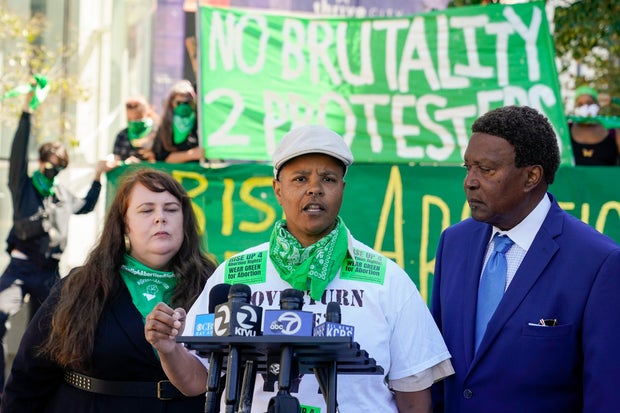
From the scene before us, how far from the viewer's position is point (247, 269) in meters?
3.74

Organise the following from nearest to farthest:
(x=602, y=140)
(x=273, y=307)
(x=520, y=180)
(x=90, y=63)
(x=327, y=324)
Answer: (x=327, y=324)
(x=273, y=307)
(x=520, y=180)
(x=602, y=140)
(x=90, y=63)

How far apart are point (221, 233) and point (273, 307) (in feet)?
14.4

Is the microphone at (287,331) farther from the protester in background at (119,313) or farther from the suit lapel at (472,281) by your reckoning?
the protester in background at (119,313)

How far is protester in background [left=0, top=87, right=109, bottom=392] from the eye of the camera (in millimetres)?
8773

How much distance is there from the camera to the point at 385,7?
15.3 m

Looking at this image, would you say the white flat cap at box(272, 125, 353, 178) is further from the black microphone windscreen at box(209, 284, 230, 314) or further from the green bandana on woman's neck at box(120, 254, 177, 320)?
the green bandana on woman's neck at box(120, 254, 177, 320)

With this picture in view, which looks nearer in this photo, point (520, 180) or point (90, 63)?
point (520, 180)

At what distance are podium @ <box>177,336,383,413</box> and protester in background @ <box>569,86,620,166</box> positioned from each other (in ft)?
20.8

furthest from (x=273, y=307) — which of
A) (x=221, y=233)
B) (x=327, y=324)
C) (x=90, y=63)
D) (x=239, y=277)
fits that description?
(x=90, y=63)

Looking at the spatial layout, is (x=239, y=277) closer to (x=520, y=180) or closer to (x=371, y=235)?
(x=520, y=180)

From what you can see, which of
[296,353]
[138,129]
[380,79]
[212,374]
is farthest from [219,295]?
[138,129]

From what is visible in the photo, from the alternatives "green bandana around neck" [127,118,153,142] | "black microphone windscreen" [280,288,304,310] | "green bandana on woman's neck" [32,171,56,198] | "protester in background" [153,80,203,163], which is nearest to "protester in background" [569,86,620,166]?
"protester in background" [153,80,203,163]

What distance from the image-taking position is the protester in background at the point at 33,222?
28.8 ft

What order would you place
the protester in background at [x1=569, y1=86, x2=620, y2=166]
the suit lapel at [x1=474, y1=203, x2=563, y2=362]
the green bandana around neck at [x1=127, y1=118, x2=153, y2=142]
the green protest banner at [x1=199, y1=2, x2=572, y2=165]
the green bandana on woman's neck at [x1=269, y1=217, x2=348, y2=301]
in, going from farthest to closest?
the green bandana around neck at [x1=127, y1=118, x2=153, y2=142], the protester in background at [x1=569, y1=86, x2=620, y2=166], the green protest banner at [x1=199, y1=2, x2=572, y2=165], the suit lapel at [x1=474, y1=203, x2=563, y2=362], the green bandana on woman's neck at [x1=269, y1=217, x2=348, y2=301]
